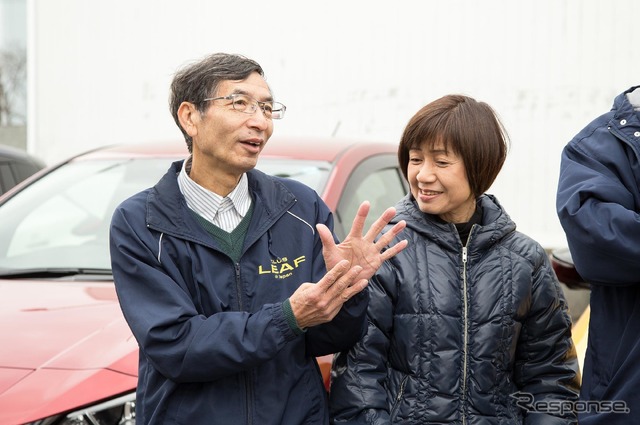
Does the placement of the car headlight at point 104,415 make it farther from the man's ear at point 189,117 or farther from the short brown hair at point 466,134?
the short brown hair at point 466,134

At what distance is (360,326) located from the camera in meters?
2.38

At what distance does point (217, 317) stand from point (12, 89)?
348 inches

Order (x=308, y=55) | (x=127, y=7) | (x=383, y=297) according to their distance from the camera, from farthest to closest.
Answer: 1. (x=127, y=7)
2. (x=308, y=55)
3. (x=383, y=297)

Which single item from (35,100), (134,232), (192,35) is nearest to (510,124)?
(192,35)

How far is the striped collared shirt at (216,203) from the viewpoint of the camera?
2425mm

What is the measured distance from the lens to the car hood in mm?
2725

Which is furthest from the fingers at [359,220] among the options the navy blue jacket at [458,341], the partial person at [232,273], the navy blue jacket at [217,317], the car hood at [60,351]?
the car hood at [60,351]

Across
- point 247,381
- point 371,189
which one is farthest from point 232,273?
point 371,189

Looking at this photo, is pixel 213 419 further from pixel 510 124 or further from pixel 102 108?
pixel 102 108

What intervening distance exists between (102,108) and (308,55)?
2239 millimetres

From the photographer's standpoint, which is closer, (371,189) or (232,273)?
(232,273)

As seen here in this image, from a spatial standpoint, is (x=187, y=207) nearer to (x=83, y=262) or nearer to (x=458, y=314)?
(x=458, y=314)

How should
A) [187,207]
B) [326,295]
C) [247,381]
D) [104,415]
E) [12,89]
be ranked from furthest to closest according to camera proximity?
[12,89] → [104,415] → [187,207] → [247,381] → [326,295]

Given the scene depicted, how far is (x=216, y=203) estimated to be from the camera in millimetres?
2445
